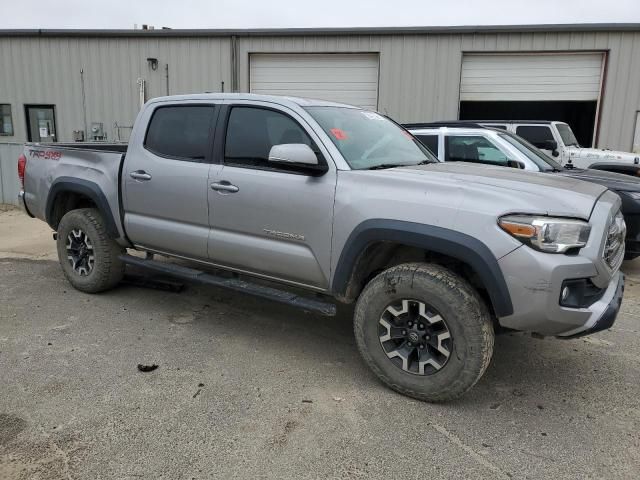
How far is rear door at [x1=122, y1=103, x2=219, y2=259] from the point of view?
13.6 ft

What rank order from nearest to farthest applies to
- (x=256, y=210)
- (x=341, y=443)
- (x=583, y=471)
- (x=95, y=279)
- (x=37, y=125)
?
(x=583, y=471)
(x=341, y=443)
(x=256, y=210)
(x=95, y=279)
(x=37, y=125)

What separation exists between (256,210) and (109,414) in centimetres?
163

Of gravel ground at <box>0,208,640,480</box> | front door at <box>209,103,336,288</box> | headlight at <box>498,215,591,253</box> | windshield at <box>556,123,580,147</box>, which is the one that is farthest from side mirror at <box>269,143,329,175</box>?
windshield at <box>556,123,580,147</box>

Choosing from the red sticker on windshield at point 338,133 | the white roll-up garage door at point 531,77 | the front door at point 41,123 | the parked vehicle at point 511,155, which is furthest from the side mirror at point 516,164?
the front door at point 41,123

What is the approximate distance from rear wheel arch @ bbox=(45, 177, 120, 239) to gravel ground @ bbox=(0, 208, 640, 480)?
2.92 feet

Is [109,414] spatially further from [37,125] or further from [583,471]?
[37,125]

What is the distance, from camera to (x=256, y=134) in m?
3.96

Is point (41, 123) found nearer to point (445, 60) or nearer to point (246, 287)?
point (445, 60)

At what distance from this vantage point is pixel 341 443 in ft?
9.18

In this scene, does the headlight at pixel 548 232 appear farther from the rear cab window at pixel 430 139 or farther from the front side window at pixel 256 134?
the rear cab window at pixel 430 139

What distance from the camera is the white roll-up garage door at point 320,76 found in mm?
14383

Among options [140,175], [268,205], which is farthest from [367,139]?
[140,175]

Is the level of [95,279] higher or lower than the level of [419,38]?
lower

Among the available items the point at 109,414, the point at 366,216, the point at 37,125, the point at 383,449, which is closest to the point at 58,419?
the point at 109,414
